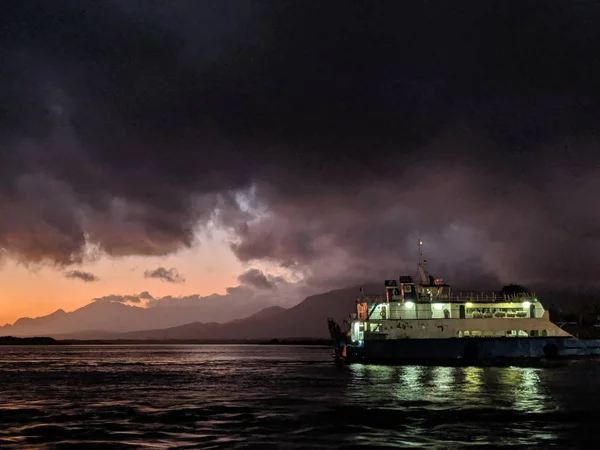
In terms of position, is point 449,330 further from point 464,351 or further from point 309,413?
point 309,413

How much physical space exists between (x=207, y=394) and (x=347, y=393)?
9318 mm

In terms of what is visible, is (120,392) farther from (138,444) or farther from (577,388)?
(577,388)

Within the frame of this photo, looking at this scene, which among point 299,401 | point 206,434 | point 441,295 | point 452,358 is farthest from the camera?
point 441,295

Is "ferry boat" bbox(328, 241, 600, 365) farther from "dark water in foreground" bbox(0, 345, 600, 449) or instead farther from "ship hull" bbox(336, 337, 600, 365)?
"dark water in foreground" bbox(0, 345, 600, 449)

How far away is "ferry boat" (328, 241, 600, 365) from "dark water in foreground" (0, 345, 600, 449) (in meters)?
11.4

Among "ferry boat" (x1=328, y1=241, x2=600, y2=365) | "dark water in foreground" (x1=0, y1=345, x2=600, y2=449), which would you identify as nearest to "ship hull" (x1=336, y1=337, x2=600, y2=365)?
"ferry boat" (x1=328, y1=241, x2=600, y2=365)

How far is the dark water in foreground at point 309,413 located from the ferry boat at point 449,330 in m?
11.4

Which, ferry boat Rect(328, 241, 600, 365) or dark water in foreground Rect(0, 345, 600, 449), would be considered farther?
ferry boat Rect(328, 241, 600, 365)

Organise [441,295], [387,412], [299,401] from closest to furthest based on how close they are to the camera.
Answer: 1. [387,412]
2. [299,401]
3. [441,295]

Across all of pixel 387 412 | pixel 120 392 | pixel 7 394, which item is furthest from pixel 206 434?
pixel 7 394

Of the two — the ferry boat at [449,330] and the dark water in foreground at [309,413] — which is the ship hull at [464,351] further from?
the dark water in foreground at [309,413]

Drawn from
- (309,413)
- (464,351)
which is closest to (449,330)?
(464,351)

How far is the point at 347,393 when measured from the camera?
39.0 metres

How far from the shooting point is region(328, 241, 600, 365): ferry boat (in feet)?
199
